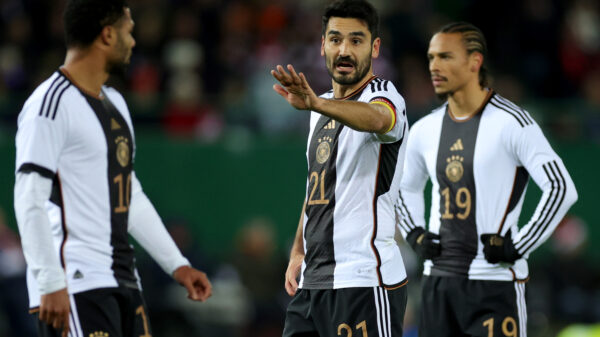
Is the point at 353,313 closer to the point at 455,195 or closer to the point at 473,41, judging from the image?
the point at 455,195

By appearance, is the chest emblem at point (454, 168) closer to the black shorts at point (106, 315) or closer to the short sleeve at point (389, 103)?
the short sleeve at point (389, 103)

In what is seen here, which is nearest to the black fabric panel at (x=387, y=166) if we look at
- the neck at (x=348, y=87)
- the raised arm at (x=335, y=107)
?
the raised arm at (x=335, y=107)

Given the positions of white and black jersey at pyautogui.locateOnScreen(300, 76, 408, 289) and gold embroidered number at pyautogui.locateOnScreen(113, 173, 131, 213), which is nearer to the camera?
white and black jersey at pyautogui.locateOnScreen(300, 76, 408, 289)

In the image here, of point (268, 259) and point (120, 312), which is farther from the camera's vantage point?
point (268, 259)

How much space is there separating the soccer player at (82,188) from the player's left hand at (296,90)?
4.04 feet

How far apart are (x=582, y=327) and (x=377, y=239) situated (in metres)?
6.79

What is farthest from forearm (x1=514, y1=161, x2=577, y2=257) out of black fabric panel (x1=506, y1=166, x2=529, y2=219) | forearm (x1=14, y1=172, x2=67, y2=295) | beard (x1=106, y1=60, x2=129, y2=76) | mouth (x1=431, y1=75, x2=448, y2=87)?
forearm (x1=14, y1=172, x2=67, y2=295)

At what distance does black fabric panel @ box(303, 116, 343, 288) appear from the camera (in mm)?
5527

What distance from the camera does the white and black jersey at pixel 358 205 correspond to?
17.9ft

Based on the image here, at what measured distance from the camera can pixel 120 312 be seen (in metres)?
5.61

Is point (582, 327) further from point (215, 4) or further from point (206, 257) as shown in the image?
point (215, 4)

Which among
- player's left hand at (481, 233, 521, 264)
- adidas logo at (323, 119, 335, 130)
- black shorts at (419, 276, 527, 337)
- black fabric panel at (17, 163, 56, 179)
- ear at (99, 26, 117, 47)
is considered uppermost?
ear at (99, 26, 117, 47)

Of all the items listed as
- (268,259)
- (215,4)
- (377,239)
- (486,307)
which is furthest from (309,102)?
(215,4)

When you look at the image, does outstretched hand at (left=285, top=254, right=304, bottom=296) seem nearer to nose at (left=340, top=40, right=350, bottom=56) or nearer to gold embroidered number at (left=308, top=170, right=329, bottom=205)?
gold embroidered number at (left=308, top=170, right=329, bottom=205)
